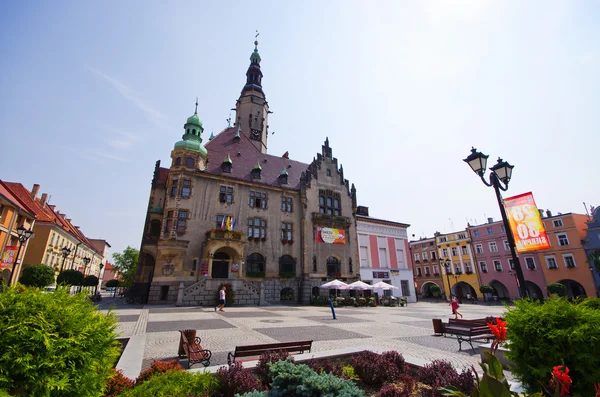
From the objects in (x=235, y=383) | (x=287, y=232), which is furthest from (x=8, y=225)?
(x=235, y=383)

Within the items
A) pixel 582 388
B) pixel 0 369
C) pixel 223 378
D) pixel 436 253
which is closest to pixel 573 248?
pixel 436 253

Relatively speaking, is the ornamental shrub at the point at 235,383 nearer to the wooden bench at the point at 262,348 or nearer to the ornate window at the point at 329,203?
the wooden bench at the point at 262,348

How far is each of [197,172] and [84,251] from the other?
172 feet

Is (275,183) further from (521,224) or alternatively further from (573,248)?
(573,248)

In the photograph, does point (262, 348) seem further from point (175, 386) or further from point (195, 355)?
point (175, 386)

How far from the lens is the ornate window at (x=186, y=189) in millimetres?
28875

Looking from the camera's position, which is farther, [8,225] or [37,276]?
[8,225]

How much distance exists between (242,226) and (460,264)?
44377 millimetres

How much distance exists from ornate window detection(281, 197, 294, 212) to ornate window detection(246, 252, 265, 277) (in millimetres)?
6603

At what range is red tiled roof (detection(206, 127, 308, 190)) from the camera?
109ft

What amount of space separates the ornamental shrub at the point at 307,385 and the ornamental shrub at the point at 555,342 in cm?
293

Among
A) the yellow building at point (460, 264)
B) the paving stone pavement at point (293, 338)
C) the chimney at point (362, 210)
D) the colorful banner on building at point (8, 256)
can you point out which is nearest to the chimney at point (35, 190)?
the colorful banner on building at point (8, 256)

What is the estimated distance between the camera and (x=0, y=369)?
9.52ft

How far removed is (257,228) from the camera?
32.0 m
